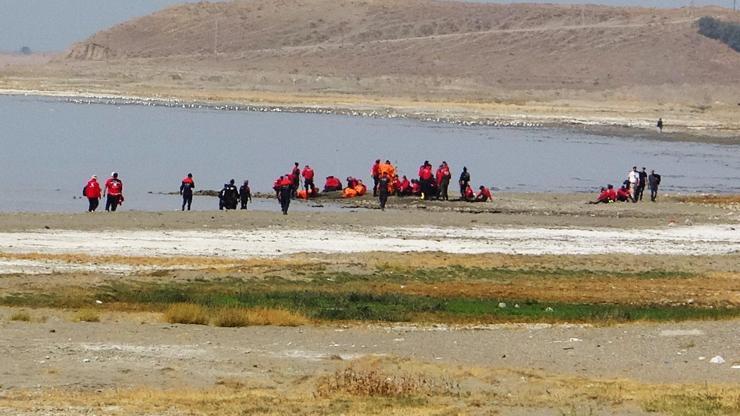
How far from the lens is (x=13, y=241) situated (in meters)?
28.8

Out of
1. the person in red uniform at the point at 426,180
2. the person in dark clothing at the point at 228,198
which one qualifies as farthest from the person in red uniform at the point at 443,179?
the person in dark clothing at the point at 228,198

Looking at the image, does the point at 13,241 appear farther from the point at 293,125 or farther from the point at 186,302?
the point at 293,125

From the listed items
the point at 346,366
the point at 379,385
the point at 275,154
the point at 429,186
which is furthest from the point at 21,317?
the point at 275,154

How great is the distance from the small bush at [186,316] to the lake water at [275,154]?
2194 cm

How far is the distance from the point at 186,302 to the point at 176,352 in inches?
167

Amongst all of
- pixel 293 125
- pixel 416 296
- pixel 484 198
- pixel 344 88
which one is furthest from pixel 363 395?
pixel 344 88

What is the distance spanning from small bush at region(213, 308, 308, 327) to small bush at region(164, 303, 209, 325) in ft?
0.52

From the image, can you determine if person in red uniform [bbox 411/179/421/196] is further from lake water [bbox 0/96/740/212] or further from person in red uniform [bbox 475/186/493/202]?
lake water [bbox 0/96/740/212]

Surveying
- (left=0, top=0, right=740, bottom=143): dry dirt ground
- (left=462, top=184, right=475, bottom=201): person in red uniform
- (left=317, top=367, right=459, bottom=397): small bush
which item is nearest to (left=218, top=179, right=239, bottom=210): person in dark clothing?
(left=462, top=184, right=475, bottom=201): person in red uniform

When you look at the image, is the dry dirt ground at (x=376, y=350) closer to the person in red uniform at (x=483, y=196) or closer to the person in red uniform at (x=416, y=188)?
the person in red uniform at (x=483, y=196)

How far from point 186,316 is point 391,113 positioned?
3994 inches

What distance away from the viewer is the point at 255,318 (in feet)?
64.4

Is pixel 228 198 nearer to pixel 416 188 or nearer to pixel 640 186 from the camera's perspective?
pixel 416 188

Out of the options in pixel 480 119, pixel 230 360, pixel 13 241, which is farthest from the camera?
pixel 480 119
